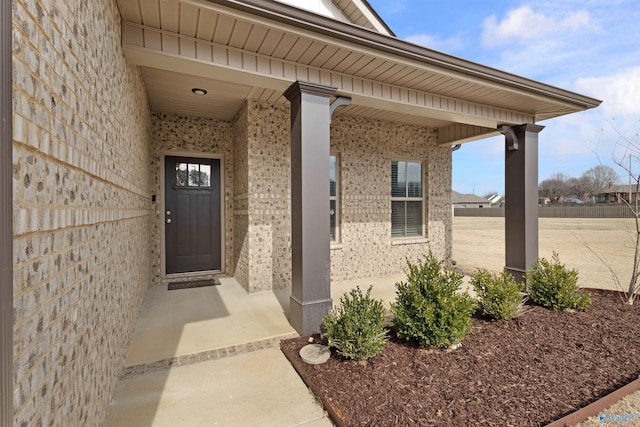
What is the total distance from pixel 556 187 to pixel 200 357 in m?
60.3

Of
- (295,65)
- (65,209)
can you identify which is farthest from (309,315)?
(295,65)

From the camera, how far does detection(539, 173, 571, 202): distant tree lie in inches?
1812

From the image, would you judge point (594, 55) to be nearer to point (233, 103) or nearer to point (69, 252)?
point (233, 103)

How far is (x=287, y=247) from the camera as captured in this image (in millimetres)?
4863

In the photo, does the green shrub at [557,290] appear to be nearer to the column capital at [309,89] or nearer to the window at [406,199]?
the window at [406,199]

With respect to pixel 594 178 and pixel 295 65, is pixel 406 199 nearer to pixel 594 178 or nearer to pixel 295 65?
pixel 295 65

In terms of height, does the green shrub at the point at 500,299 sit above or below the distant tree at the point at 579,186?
below

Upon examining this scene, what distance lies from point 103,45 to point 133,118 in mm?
1324

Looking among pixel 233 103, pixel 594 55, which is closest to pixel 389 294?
pixel 233 103

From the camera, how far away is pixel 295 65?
3.08 meters

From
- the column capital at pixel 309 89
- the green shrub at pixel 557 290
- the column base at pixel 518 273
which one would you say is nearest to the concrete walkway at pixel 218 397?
the column capital at pixel 309 89

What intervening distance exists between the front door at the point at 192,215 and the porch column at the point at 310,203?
2.86 m

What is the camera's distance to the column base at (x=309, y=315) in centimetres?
307

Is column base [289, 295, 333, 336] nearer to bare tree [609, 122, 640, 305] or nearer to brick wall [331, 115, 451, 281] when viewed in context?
brick wall [331, 115, 451, 281]
